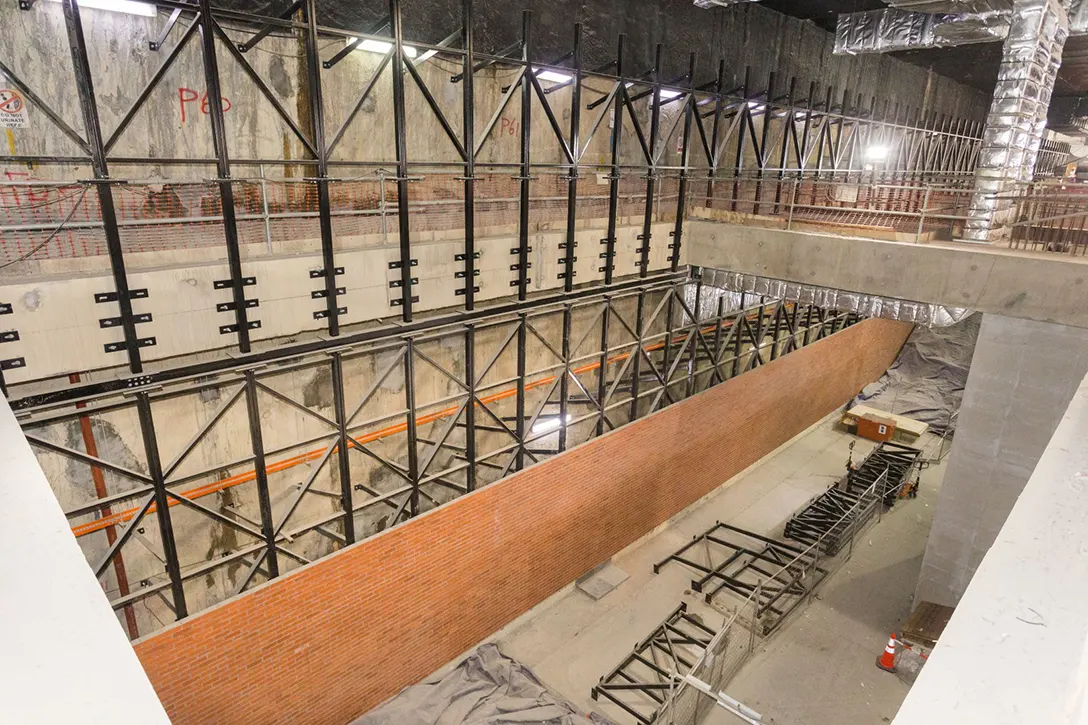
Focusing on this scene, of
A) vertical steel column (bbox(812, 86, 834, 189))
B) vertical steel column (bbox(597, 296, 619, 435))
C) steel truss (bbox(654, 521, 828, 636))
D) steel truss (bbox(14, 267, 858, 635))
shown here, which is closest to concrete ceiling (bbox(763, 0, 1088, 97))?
vertical steel column (bbox(812, 86, 834, 189))

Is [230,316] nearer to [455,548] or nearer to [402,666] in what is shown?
[455,548]

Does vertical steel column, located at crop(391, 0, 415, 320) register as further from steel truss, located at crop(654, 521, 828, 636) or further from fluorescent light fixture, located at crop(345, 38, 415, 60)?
steel truss, located at crop(654, 521, 828, 636)

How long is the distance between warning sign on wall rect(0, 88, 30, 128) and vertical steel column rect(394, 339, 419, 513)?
4003 millimetres

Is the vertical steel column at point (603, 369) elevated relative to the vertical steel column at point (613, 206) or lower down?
lower down

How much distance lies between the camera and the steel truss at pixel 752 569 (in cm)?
993

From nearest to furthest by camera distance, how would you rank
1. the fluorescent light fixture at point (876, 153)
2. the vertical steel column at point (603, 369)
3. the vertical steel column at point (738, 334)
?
the vertical steel column at point (603, 369), the vertical steel column at point (738, 334), the fluorescent light fixture at point (876, 153)

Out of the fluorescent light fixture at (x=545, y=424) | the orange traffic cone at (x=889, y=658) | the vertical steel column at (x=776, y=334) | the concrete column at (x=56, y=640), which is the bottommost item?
the orange traffic cone at (x=889, y=658)

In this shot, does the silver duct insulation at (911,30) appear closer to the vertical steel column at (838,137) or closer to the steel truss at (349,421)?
the vertical steel column at (838,137)

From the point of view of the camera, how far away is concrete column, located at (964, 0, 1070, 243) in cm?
954

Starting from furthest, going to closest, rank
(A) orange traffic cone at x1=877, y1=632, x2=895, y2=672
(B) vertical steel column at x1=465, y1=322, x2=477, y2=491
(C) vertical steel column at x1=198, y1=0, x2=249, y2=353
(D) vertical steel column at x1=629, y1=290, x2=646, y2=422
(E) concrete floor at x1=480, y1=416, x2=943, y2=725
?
(D) vertical steel column at x1=629, y1=290, x2=646, y2=422 < (A) orange traffic cone at x1=877, y1=632, x2=895, y2=672 < (E) concrete floor at x1=480, y1=416, x2=943, y2=725 < (B) vertical steel column at x1=465, y1=322, x2=477, y2=491 < (C) vertical steel column at x1=198, y1=0, x2=249, y2=353

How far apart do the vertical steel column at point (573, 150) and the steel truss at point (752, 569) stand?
551 centimetres

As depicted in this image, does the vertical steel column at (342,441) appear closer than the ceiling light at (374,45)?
No

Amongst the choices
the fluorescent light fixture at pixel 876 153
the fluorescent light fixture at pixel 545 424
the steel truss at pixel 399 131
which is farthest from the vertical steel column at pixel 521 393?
the fluorescent light fixture at pixel 876 153

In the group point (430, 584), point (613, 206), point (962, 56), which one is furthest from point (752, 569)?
point (962, 56)
